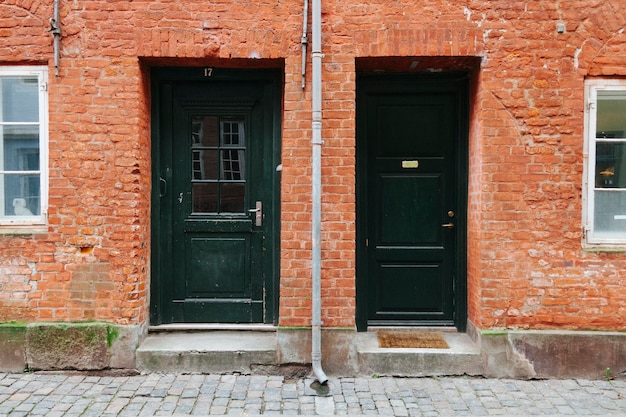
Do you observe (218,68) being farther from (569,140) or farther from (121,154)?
(569,140)

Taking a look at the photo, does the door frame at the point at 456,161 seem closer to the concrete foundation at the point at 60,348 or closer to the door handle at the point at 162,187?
the door handle at the point at 162,187

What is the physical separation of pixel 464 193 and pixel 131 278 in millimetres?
3449

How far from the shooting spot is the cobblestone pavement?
4.11 meters

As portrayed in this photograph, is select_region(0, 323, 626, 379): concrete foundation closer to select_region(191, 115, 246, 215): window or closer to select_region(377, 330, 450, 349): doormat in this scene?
select_region(377, 330, 450, 349): doormat

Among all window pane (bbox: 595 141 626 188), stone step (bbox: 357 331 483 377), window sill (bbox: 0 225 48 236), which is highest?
window pane (bbox: 595 141 626 188)

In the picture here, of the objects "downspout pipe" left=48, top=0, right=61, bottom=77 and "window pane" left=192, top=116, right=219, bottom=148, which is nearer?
"downspout pipe" left=48, top=0, right=61, bottom=77

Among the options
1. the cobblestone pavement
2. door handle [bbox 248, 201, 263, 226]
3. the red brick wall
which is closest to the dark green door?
door handle [bbox 248, 201, 263, 226]

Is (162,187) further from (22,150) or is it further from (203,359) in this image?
(203,359)

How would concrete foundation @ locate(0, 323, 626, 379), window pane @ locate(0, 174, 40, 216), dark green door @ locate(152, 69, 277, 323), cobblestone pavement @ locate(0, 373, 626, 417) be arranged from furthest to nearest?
dark green door @ locate(152, 69, 277, 323) → window pane @ locate(0, 174, 40, 216) → concrete foundation @ locate(0, 323, 626, 379) → cobblestone pavement @ locate(0, 373, 626, 417)

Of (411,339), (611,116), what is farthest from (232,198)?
(611,116)

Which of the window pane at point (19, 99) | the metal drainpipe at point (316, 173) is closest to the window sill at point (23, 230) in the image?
the window pane at point (19, 99)

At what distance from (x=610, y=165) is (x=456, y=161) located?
4.74 ft

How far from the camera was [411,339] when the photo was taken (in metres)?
5.18

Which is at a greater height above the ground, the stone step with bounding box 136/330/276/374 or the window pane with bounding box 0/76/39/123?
the window pane with bounding box 0/76/39/123
